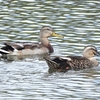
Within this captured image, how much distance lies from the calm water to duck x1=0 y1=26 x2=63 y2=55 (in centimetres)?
30

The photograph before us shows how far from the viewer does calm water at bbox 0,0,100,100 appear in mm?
15828

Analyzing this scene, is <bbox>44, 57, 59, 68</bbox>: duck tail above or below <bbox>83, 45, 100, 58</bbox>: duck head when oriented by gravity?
below

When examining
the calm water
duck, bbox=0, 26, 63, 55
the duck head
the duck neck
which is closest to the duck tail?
the calm water

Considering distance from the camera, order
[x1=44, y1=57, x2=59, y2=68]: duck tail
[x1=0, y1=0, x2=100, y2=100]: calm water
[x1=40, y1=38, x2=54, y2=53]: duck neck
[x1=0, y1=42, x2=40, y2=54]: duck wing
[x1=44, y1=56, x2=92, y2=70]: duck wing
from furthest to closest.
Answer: [x1=40, y1=38, x2=54, y2=53]: duck neck
[x1=0, y1=42, x2=40, y2=54]: duck wing
[x1=44, y1=56, x2=92, y2=70]: duck wing
[x1=44, y1=57, x2=59, y2=68]: duck tail
[x1=0, y1=0, x2=100, y2=100]: calm water

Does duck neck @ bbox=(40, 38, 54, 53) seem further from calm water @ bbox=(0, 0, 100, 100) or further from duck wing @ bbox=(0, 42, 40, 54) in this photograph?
duck wing @ bbox=(0, 42, 40, 54)

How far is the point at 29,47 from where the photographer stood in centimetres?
2114

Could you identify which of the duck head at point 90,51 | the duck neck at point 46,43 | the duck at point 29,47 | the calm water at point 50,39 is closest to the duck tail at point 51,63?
the calm water at point 50,39

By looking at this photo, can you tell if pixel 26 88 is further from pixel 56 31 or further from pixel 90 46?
pixel 56 31

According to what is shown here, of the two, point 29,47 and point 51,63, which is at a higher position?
point 29,47

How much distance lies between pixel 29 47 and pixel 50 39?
203cm

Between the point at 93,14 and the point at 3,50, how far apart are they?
212 inches

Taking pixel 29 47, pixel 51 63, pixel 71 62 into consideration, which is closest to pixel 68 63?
pixel 71 62

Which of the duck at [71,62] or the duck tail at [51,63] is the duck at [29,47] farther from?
the duck tail at [51,63]

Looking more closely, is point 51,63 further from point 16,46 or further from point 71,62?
point 16,46
